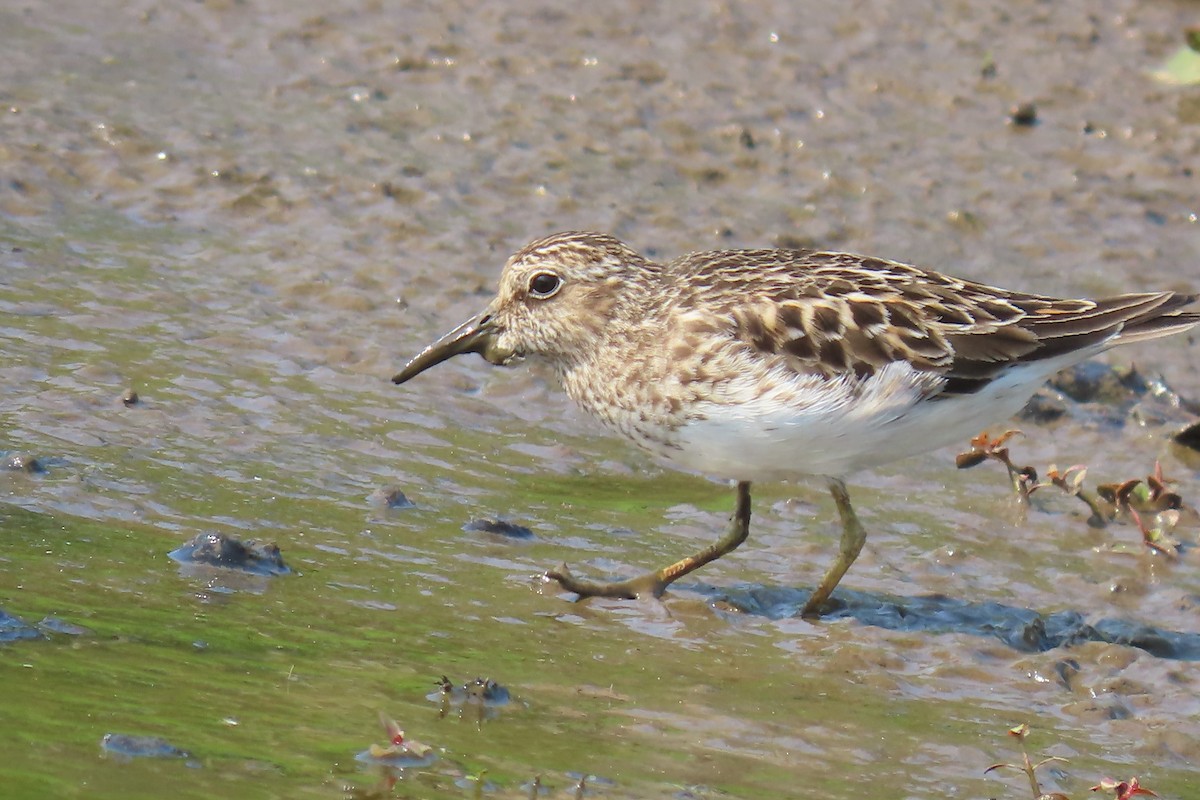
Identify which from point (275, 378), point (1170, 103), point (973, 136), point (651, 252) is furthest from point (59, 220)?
point (1170, 103)

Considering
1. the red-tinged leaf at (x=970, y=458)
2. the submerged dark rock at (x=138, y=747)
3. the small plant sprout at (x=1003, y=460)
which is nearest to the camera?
the submerged dark rock at (x=138, y=747)

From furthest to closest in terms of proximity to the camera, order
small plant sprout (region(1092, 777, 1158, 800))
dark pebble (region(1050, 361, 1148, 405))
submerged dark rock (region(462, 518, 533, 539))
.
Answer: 1. dark pebble (region(1050, 361, 1148, 405))
2. submerged dark rock (region(462, 518, 533, 539))
3. small plant sprout (region(1092, 777, 1158, 800))

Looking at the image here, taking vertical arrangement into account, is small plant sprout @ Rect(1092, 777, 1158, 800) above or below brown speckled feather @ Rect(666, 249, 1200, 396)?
below

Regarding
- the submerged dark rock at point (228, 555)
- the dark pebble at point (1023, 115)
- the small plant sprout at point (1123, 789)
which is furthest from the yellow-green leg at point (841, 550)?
the dark pebble at point (1023, 115)

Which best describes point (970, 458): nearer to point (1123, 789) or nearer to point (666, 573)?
point (666, 573)

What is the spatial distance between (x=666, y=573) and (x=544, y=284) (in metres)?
1.34

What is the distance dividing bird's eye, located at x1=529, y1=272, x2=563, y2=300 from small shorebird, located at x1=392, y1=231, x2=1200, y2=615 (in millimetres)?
107

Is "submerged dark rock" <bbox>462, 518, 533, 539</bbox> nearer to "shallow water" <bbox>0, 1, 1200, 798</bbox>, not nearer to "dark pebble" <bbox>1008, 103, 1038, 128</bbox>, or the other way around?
"shallow water" <bbox>0, 1, 1200, 798</bbox>

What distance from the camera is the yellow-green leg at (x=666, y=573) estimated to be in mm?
6465

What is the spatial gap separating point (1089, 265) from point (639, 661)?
495 cm

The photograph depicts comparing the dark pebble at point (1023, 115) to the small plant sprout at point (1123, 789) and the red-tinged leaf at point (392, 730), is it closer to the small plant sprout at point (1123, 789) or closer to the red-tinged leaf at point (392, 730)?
the small plant sprout at point (1123, 789)

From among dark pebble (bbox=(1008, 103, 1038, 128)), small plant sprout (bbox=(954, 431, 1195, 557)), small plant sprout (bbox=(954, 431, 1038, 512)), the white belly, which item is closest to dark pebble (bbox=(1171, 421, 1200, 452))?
small plant sprout (bbox=(954, 431, 1195, 557))

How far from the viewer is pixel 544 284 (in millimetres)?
7215

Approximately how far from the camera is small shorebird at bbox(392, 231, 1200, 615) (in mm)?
6477
